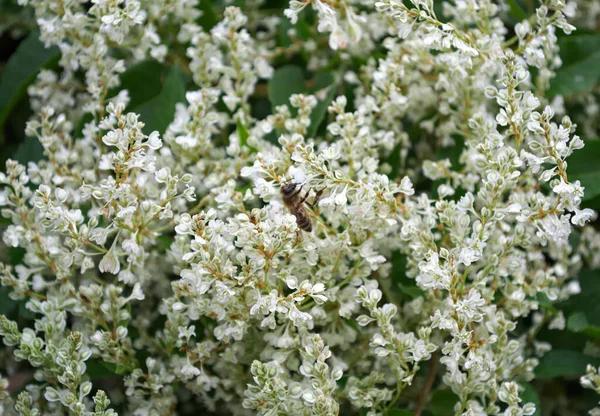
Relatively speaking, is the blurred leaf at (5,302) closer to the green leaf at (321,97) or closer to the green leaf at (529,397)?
the green leaf at (321,97)

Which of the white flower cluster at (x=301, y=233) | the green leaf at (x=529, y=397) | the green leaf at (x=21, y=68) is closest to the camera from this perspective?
the white flower cluster at (x=301, y=233)

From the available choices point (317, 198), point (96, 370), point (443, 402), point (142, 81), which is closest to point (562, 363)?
point (443, 402)

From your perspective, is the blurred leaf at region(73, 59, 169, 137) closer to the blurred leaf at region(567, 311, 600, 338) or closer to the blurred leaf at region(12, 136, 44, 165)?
the blurred leaf at region(12, 136, 44, 165)

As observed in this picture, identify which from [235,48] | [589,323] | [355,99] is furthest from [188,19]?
[589,323]

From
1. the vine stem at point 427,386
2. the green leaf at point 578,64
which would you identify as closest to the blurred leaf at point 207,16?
the green leaf at point 578,64

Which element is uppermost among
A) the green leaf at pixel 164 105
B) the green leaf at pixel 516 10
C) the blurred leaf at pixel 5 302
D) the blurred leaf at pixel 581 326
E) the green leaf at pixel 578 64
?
the green leaf at pixel 516 10

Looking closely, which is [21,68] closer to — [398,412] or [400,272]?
[400,272]
